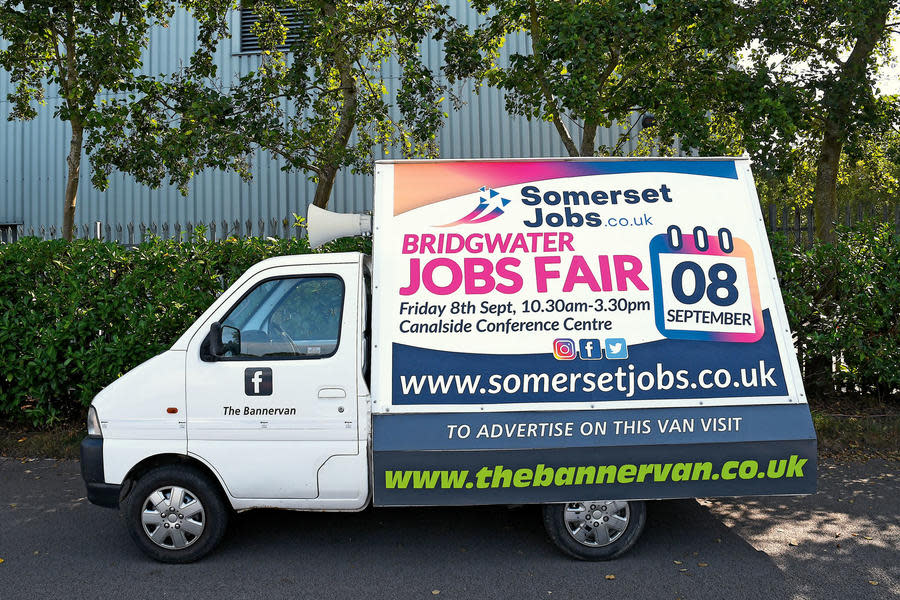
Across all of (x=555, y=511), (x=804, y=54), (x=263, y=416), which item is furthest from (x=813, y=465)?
(x=804, y=54)

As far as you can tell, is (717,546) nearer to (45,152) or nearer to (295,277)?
(295,277)

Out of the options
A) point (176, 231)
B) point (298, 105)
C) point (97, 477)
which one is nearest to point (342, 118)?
point (298, 105)

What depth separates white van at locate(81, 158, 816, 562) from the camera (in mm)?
4398

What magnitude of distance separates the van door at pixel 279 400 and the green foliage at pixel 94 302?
2.92 metres

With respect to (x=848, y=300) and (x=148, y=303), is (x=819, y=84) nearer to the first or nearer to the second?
(x=848, y=300)

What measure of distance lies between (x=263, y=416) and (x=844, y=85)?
9.20 m

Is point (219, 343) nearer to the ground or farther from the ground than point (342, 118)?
nearer to the ground

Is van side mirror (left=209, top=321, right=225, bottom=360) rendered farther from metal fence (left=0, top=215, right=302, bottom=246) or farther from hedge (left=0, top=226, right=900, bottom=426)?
metal fence (left=0, top=215, right=302, bottom=246)

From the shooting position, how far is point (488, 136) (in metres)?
15.7

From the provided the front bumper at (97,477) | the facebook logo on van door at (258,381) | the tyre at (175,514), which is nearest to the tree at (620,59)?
the facebook logo on van door at (258,381)

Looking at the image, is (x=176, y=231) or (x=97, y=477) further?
(x=176, y=231)

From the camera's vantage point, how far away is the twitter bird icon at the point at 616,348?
14.5 feet

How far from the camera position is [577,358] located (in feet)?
14.5

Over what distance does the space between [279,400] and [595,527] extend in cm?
206
